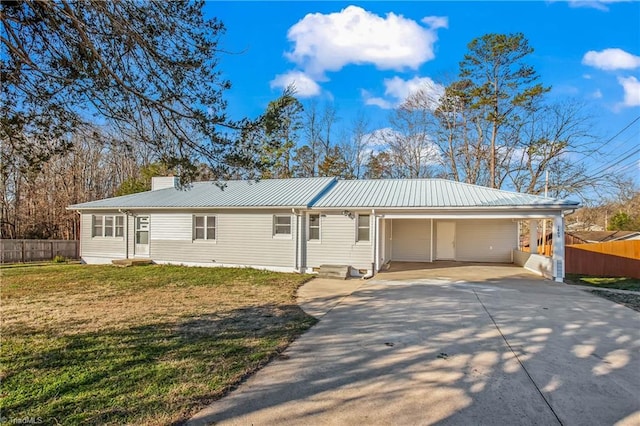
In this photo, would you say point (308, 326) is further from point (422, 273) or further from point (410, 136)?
point (410, 136)

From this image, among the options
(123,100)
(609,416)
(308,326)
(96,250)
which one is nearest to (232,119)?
(123,100)

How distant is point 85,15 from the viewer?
4.66 metres

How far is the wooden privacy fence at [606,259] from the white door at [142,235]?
18756mm

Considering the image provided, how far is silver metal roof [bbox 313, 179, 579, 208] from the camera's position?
12055 millimetres

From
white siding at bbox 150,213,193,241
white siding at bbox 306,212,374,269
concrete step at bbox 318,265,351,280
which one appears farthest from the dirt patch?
white siding at bbox 150,213,193,241

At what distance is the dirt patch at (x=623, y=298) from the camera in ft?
27.1

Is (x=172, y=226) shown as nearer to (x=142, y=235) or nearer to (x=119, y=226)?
(x=142, y=235)

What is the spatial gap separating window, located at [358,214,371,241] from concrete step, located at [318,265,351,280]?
1.20m

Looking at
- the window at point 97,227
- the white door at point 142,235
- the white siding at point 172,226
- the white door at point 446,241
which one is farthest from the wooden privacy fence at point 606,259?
the window at point 97,227

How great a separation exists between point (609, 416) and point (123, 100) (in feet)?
21.3

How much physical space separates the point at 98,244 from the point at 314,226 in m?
10.4

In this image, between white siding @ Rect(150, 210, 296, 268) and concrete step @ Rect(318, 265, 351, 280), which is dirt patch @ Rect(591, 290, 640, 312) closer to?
Result: concrete step @ Rect(318, 265, 351, 280)

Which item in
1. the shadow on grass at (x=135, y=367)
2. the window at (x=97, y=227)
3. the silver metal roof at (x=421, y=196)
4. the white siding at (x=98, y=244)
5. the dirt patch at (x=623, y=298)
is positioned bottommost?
the dirt patch at (x=623, y=298)

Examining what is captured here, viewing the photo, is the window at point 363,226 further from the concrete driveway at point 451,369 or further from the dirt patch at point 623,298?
the dirt patch at point 623,298
